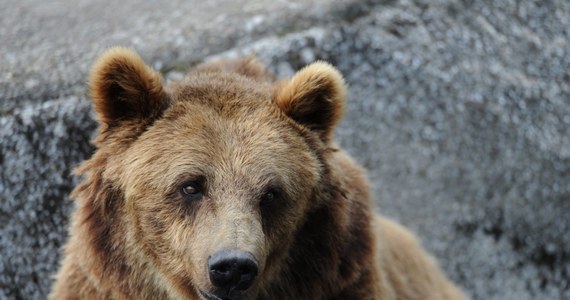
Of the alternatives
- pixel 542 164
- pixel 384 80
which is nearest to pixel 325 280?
pixel 384 80

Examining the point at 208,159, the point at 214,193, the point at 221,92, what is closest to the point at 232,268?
the point at 214,193

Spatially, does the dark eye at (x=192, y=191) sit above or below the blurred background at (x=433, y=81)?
above

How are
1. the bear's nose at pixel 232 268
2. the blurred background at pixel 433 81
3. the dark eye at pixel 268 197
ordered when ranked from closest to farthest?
1. the bear's nose at pixel 232 268
2. the dark eye at pixel 268 197
3. the blurred background at pixel 433 81

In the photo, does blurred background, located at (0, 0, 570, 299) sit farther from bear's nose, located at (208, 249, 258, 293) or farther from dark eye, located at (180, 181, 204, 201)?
bear's nose, located at (208, 249, 258, 293)

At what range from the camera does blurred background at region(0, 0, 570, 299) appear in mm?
6914

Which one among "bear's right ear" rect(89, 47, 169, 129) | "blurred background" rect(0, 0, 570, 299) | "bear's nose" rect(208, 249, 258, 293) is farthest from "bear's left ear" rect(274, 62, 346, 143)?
"blurred background" rect(0, 0, 570, 299)

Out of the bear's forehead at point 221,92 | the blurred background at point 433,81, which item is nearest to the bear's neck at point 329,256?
the bear's forehead at point 221,92

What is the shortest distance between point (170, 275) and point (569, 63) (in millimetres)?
4617

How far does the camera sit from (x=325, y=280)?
16.7ft

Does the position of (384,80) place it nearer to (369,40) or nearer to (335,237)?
(369,40)

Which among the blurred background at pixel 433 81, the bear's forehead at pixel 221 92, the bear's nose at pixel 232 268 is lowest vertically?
the blurred background at pixel 433 81

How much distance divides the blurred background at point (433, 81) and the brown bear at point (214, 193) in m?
1.81

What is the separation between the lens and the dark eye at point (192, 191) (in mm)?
4566

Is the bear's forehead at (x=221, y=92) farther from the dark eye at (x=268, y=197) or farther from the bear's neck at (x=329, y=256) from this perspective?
the bear's neck at (x=329, y=256)
